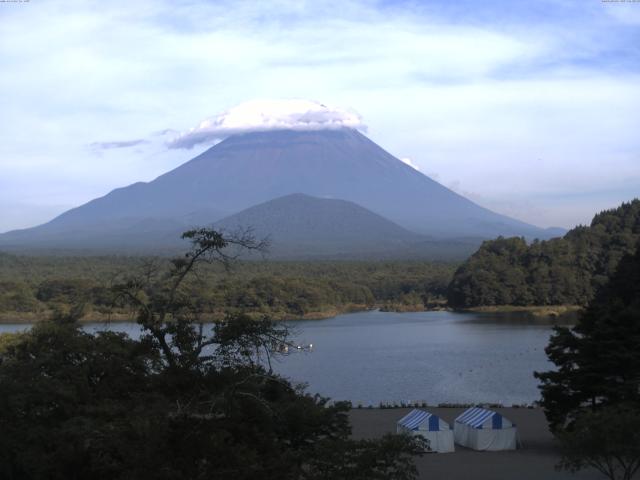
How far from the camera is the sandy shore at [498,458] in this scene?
473 inches

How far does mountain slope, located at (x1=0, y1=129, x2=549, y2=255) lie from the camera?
155250 millimetres

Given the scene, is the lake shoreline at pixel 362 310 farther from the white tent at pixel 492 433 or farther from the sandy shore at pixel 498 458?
the white tent at pixel 492 433

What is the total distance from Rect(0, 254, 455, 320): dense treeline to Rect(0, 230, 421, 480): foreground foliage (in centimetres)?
2485

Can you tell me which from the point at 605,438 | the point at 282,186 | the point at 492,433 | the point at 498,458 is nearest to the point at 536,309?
the point at 492,433

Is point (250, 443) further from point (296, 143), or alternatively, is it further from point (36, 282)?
point (296, 143)

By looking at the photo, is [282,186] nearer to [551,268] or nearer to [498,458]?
[551,268]

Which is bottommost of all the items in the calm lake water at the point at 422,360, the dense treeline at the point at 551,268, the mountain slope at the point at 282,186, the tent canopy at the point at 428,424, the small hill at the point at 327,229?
the calm lake water at the point at 422,360

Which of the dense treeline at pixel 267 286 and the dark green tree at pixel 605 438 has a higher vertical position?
the dense treeline at pixel 267 286

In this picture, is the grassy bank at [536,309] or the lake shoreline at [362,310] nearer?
the lake shoreline at [362,310]

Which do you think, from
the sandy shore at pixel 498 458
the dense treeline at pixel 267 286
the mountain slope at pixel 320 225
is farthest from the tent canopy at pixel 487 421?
the mountain slope at pixel 320 225

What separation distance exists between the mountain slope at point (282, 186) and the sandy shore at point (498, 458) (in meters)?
132

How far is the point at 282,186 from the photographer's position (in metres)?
159

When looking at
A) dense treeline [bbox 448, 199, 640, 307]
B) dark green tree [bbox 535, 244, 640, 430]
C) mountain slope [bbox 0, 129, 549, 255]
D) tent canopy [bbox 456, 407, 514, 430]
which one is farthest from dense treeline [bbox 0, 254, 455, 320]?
mountain slope [bbox 0, 129, 549, 255]

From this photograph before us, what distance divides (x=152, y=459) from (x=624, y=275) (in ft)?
74.1
